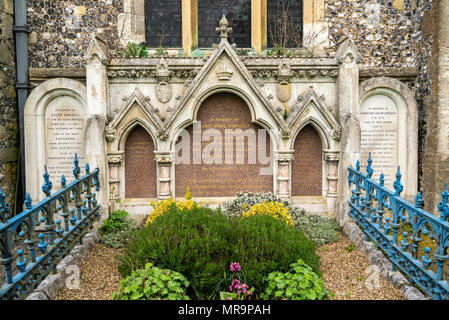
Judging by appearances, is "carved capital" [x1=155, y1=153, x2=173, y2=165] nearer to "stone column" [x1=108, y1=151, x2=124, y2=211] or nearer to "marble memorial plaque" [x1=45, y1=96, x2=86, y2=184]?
"stone column" [x1=108, y1=151, x2=124, y2=211]

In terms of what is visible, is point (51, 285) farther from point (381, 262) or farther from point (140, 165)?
point (381, 262)

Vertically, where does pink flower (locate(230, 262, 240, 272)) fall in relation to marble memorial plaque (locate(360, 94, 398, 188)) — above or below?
below


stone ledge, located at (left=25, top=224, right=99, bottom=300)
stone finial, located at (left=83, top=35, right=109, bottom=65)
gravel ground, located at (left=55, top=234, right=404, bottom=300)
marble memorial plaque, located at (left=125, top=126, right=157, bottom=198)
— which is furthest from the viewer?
marble memorial plaque, located at (left=125, top=126, right=157, bottom=198)

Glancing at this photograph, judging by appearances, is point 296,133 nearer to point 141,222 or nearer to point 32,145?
point 141,222

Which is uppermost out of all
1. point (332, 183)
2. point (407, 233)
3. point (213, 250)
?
point (332, 183)

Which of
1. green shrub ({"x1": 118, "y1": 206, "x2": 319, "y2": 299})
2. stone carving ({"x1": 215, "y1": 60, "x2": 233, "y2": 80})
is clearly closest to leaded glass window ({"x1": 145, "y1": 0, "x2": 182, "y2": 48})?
stone carving ({"x1": 215, "y1": 60, "x2": 233, "y2": 80})

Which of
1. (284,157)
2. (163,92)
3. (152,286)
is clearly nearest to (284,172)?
(284,157)

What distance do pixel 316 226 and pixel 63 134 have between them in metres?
5.52

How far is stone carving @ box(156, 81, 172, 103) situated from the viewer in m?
6.55

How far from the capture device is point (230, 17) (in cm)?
968

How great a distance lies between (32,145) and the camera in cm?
762

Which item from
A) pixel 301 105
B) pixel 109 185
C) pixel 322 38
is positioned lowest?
pixel 109 185

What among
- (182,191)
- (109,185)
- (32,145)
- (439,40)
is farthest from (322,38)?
(32,145)

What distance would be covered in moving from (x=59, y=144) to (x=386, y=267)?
263 inches
